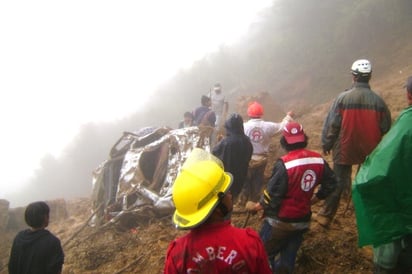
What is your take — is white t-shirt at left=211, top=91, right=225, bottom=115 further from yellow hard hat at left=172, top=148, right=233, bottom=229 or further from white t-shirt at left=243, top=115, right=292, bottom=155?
yellow hard hat at left=172, top=148, right=233, bottom=229

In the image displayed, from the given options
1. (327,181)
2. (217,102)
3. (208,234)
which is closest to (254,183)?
(327,181)

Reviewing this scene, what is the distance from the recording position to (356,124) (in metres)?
4.28

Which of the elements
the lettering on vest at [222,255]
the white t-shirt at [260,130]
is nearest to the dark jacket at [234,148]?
the white t-shirt at [260,130]

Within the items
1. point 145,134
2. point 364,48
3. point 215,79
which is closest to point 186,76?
point 215,79

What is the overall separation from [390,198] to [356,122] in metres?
1.98

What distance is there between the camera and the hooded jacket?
3.20m

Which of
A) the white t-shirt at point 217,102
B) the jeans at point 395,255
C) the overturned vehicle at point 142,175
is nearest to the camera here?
the jeans at point 395,255

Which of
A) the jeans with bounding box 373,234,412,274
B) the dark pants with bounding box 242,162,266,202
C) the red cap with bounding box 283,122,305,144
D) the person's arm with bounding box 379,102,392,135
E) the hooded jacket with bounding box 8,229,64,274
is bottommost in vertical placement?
the dark pants with bounding box 242,162,266,202

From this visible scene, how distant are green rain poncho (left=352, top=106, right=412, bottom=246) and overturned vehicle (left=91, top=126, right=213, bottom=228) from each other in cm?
471

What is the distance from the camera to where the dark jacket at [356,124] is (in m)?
4.20

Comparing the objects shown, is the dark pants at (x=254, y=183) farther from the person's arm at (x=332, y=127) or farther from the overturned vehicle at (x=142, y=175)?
the person's arm at (x=332, y=127)

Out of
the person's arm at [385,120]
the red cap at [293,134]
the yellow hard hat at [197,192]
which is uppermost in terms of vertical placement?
the yellow hard hat at [197,192]

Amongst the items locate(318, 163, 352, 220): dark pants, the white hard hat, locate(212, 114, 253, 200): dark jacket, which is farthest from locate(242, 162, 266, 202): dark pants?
the white hard hat

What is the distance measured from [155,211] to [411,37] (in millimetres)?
15366
